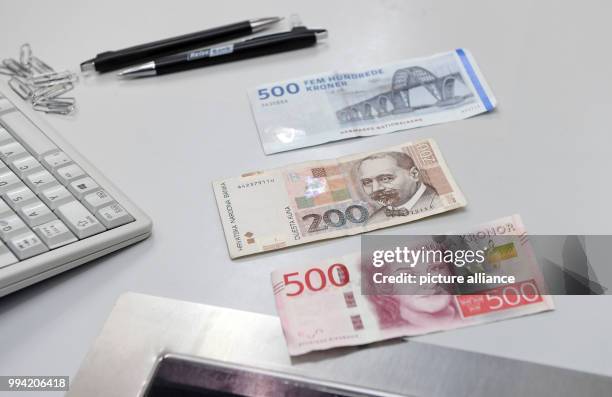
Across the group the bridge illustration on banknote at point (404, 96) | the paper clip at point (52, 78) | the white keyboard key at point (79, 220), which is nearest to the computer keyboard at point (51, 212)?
the white keyboard key at point (79, 220)

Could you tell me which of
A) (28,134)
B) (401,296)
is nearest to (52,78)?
(28,134)

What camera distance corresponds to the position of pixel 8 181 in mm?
538

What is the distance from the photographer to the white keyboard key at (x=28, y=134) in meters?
0.57

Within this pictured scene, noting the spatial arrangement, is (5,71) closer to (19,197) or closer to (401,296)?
(19,197)

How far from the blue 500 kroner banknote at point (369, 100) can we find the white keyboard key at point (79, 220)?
180mm

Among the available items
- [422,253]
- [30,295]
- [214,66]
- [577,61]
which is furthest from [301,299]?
[577,61]

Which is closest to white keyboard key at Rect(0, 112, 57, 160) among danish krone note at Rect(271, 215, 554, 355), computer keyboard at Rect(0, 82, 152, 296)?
computer keyboard at Rect(0, 82, 152, 296)

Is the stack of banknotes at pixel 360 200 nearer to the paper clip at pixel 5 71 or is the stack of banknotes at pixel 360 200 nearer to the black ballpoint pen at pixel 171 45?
the black ballpoint pen at pixel 171 45

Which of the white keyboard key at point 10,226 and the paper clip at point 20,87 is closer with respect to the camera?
the white keyboard key at point 10,226

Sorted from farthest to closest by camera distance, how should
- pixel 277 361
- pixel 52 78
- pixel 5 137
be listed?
pixel 52 78 < pixel 5 137 < pixel 277 361

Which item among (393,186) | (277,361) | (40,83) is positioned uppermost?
(40,83)

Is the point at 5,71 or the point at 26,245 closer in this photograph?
the point at 26,245

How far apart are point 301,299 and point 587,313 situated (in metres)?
0.22

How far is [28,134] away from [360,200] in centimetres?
31
